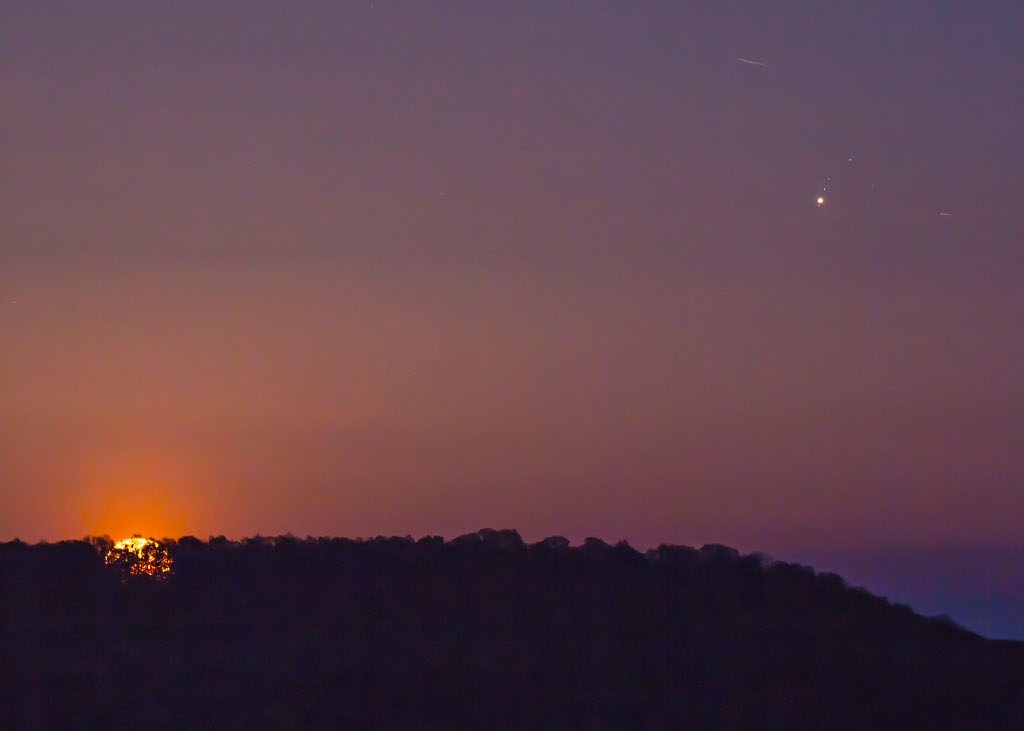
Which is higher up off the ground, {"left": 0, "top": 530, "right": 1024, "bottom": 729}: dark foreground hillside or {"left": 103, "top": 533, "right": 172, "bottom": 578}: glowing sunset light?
{"left": 103, "top": 533, "right": 172, "bottom": 578}: glowing sunset light

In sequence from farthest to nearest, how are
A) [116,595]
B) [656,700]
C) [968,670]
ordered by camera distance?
[116,595], [968,670], [656,700]

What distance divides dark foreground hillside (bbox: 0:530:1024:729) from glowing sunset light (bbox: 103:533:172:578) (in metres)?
0.19

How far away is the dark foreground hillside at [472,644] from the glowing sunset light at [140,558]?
189 millimetres

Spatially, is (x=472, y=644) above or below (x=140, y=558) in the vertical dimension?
below

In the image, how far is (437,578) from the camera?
18.6 metres

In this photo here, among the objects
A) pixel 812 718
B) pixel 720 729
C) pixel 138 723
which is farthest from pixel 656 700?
pixel 138 723

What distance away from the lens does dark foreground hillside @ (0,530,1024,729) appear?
14.8m

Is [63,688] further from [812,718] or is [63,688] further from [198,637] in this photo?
[812,718]

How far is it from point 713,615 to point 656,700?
267 cm

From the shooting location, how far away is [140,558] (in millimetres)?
19453

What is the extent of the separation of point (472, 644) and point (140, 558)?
240 inches

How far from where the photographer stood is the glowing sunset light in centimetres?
1895

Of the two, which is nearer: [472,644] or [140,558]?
[472,644]

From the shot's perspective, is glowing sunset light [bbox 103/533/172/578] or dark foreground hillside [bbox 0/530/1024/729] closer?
dark foreground hillside [bbox 0/530/1024/729]
